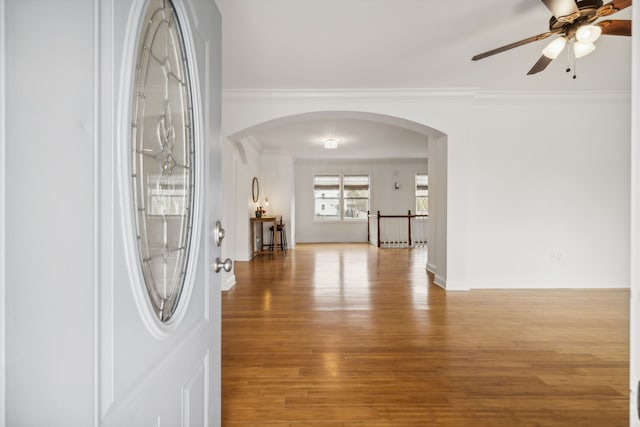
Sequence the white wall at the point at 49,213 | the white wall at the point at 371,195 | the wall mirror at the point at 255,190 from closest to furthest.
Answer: the white wall at the point at 49,213 < the wall mirror at the point at 255,190 < the white wall at the point at 371,195

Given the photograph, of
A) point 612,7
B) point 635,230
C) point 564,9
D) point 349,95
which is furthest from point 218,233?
point 349,95

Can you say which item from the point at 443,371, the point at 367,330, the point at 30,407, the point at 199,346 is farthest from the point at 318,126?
the point at 30,407

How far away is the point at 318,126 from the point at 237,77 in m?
2.69

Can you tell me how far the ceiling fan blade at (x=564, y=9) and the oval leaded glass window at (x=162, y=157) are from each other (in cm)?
230

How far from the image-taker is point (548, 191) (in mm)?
4758

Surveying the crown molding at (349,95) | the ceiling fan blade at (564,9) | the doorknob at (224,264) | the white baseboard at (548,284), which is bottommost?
the white baseboard at (548,284)

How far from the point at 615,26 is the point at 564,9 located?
1.31ft

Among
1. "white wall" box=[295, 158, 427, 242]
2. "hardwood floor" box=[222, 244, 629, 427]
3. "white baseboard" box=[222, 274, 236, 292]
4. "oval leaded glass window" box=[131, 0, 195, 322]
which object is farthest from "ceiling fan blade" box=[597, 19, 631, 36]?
"white wall" box=[295, 158, 427, 242]

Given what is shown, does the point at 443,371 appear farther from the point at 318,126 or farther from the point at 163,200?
the point at 318,126

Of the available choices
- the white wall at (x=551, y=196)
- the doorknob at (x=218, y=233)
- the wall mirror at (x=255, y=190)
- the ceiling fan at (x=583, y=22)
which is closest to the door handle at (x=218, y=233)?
the doorknob at (x=218, y=233)

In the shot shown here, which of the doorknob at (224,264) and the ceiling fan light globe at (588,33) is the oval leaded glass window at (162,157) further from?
the ceiling fan light globe at (588,33)

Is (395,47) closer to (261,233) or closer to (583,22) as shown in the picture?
(583,22)

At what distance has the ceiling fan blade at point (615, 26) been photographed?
2257 mm

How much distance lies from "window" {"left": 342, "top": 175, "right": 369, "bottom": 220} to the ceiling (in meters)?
6.61
